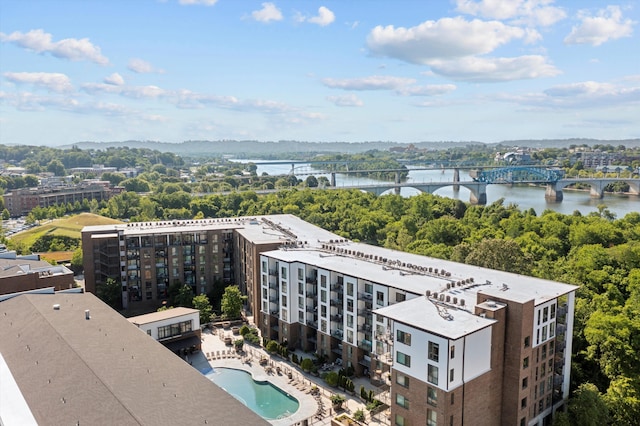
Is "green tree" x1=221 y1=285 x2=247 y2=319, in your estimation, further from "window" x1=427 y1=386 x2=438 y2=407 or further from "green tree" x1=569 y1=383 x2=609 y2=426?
"green tree" x1=569 y1=383 x2=609 y2=426

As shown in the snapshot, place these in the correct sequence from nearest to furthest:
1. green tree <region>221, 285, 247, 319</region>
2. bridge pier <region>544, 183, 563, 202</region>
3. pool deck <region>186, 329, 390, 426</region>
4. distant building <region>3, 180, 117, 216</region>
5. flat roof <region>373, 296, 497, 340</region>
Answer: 1. flat roof <region>373, 296, 497, 340</region>
2. pool deck <region>186, 329, 390, 426</region>
3. green tree <region>221, 285, 247, 319</region>
4. distant building <region>3, 180, 117, 216</region>
5. bridge pier <region>544, 183, 563, 202</region>

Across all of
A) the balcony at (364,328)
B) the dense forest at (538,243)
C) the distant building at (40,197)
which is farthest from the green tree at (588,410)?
the distant building at (40,197)

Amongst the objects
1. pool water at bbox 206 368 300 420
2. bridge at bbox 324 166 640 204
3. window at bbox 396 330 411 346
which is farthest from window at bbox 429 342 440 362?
bridge at bbox 324 166 640 204

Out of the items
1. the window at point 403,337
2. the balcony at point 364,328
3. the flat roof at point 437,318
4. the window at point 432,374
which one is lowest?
the balcony at point 364,328

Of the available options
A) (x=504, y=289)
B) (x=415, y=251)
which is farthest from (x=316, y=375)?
(x=415, y=251)

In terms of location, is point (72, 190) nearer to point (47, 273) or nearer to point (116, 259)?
point (116, 259)

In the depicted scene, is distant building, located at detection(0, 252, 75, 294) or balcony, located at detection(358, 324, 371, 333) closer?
balcony, located at detection(358, 324, 371, 333)

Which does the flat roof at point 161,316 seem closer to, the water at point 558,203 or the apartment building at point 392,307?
the apartment building at point 392,307
